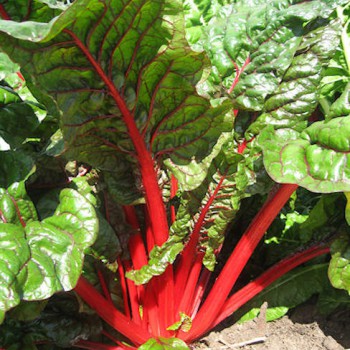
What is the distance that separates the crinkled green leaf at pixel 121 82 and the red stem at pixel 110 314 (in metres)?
0.28

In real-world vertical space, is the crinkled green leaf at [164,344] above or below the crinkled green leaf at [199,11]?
below

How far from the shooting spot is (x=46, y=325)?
157 cm

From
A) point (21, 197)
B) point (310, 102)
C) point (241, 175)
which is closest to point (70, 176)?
point (21, 197)

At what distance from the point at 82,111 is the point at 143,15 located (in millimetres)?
288

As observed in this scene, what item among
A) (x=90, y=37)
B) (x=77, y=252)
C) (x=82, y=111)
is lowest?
(x=77, y=252)

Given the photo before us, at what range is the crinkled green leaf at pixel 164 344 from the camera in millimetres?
1494

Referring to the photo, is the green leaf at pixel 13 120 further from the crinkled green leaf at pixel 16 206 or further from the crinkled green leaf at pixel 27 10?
the crinkled green leaf at pixel 27 10

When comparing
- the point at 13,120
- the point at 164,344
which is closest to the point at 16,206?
the point at 13,120

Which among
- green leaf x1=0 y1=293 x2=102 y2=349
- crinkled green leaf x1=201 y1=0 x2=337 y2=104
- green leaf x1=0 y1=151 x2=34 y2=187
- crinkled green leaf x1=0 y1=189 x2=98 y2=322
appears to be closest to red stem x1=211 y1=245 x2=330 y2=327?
green leaf x1=0 y1=293 x2=102 y2=349

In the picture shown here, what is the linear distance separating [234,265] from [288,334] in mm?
330

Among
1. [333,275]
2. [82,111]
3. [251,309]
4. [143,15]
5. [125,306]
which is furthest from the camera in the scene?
[251,309]

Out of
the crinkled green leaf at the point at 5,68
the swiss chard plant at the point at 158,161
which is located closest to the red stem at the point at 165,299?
the swiss chard plant at the point at 158,161

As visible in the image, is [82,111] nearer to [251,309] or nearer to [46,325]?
[46,325]

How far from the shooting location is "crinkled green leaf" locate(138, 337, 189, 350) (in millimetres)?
1494
